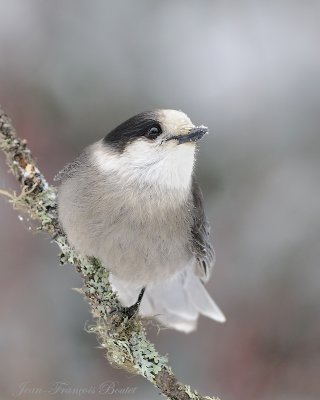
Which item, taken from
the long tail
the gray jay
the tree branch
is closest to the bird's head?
the gray jay

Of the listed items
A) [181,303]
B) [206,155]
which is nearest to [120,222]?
[181,303]

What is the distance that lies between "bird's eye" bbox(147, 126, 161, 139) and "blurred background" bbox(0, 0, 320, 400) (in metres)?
1.11

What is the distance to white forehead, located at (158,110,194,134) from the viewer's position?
2.80 metres

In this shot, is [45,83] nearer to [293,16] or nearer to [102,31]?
[102,31]

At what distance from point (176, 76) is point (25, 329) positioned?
6.29 feet

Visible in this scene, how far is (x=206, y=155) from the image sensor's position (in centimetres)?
427

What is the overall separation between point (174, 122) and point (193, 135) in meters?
0.12

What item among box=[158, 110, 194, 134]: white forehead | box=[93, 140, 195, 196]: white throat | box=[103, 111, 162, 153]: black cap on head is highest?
box=[158, 110, 194, 134]: white forehead

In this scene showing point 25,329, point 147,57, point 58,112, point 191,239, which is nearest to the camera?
point 191,239

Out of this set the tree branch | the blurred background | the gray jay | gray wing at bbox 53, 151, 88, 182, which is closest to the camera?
the tree branch

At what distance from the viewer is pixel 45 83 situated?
166 inches

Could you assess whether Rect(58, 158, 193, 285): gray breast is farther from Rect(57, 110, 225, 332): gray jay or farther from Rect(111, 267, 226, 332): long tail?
Rect(111, 267, 226, 332): long tail

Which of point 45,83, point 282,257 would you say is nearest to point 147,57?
point 45,83

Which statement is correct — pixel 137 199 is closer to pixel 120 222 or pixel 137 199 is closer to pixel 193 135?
pixel 120 222
